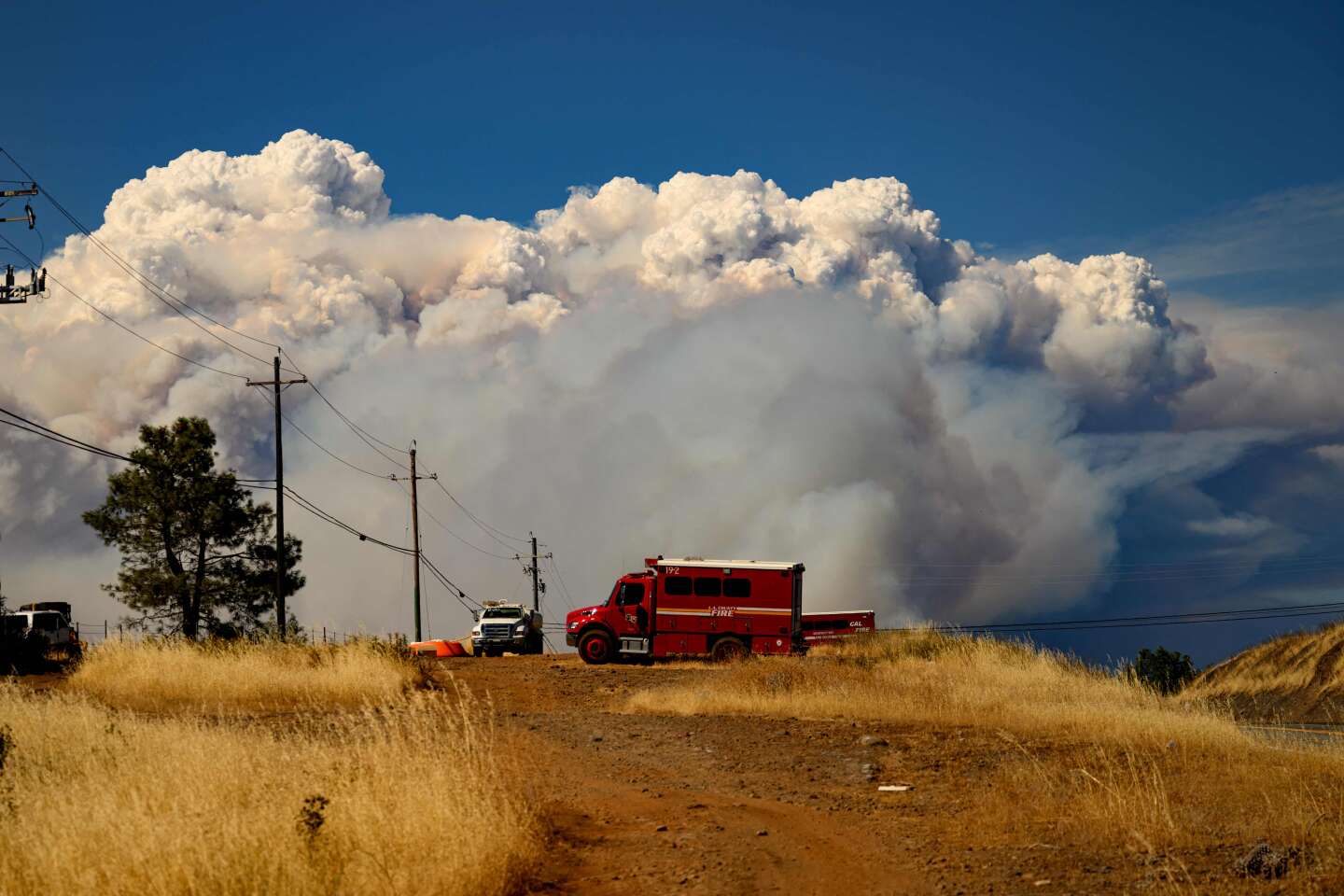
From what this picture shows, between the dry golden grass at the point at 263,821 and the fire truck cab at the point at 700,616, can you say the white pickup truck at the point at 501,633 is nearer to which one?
the fire truck cab at the point at 700,616

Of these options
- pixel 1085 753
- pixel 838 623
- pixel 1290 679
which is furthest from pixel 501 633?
pixel 1085 753

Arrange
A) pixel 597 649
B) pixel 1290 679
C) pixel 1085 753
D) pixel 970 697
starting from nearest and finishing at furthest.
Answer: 1. pixel 1085 753
2. pixel 970 697
3. pixel 597 649
4. pixel 1290 679

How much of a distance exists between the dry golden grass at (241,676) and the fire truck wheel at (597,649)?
36.6 ft

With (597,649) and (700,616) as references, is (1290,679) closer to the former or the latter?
(700,616)

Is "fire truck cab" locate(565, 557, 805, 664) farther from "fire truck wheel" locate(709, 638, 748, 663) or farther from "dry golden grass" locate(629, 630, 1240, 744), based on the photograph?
"dry golden grass" locate(629, 630, 1240, 744)

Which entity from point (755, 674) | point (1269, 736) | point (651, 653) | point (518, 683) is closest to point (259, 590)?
point (651, 653)

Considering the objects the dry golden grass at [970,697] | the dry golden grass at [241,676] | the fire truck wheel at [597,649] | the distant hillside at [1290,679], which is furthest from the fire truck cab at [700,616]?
the distant hillside at [1290,679]

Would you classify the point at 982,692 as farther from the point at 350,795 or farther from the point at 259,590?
the point at 259,590

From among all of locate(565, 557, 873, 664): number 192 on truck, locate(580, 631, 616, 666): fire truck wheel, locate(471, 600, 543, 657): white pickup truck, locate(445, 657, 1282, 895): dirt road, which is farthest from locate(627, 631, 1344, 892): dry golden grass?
locate(471, 600, 543, 657): white pickup truck

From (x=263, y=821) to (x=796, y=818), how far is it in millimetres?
5861

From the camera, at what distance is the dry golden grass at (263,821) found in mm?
9219

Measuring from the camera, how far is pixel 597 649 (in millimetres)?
39375

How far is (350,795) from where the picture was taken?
10836 mm

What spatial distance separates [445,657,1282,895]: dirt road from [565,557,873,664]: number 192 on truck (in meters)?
17.5
